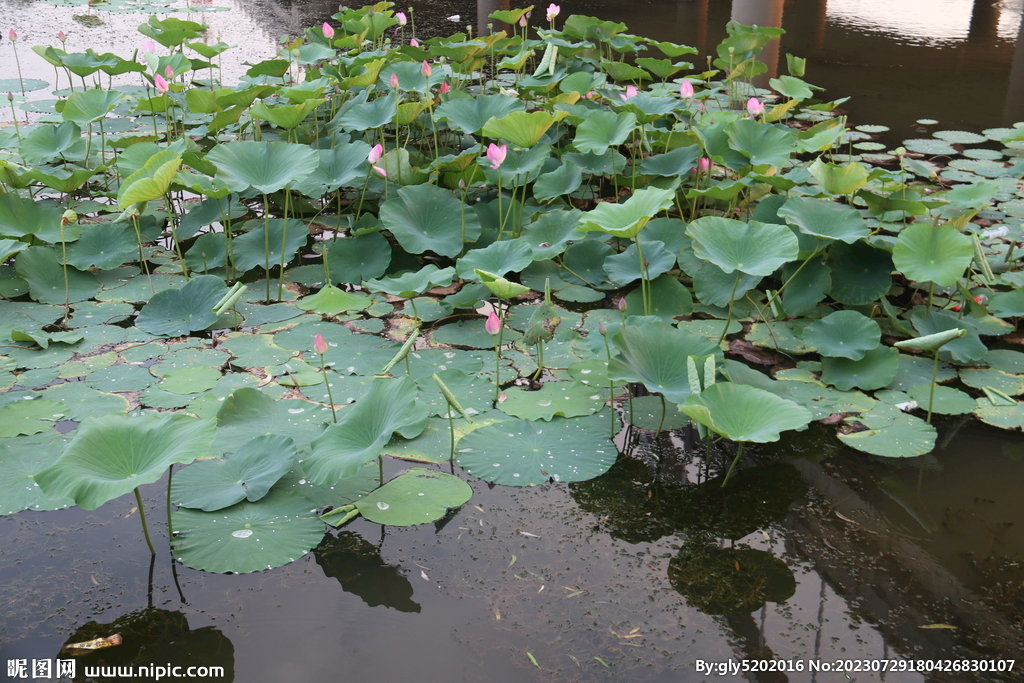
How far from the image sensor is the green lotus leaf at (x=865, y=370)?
202 cm

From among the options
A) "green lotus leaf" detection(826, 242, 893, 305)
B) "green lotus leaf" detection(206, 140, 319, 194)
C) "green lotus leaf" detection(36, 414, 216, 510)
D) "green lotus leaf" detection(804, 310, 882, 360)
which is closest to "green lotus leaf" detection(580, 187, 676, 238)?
"green lotus leaf" detection(804, 310, 882, 360)

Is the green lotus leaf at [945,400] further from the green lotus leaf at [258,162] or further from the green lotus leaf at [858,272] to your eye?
the green lotus leaf at [258,162]

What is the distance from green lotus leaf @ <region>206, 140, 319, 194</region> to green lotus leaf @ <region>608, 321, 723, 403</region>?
4.03 ft

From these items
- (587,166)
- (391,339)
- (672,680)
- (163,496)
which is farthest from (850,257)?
(163,496)

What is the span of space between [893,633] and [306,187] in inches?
90.9

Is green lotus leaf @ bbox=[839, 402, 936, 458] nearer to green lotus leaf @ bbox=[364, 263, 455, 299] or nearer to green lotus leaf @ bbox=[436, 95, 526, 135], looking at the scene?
green lotus leaf @ bbox=[364, 263, 455, 299]

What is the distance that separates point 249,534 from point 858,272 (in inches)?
77.0

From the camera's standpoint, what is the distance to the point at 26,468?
1631mm

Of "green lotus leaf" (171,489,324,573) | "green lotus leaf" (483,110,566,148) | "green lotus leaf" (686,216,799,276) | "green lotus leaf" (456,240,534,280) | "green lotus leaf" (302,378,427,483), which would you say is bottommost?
"green lotus leaf" (171,489,324,573)

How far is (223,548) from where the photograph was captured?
144 centimetres

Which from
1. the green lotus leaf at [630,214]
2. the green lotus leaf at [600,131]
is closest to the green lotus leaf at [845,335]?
the green lotus leaf at [630,214]

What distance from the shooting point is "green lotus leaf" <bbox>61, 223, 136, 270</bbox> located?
8.47 ft

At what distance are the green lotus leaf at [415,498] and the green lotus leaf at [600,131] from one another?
1.53 metres

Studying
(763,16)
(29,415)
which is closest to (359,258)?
(29,415)
